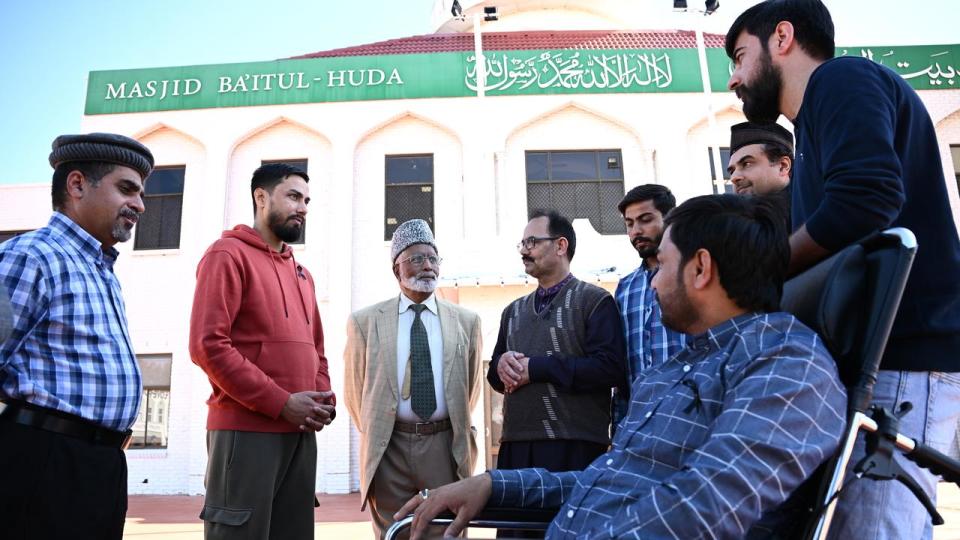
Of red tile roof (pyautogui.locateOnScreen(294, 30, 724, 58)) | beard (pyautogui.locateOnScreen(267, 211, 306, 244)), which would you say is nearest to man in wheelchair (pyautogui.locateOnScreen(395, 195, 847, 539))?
beard (pyautogui.locateOnScreen(267, 211, 306, 244))

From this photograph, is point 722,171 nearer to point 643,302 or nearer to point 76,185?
point 643,302

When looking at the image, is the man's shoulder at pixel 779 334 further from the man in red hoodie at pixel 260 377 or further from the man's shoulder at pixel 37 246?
the man's shoulder at pixel 37 246

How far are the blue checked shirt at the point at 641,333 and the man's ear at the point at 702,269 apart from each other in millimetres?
1477

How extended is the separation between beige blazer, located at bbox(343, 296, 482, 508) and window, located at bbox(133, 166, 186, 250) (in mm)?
9767

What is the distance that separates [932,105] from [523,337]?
12948 mm

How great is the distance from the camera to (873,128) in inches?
60.9

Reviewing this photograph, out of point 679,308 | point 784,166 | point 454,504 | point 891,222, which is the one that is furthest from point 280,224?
point 891,222

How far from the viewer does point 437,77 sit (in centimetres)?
1261

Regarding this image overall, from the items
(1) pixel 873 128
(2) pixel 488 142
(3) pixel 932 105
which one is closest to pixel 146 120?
(2) pixel 488 142

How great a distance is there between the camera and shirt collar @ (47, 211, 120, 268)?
2424 mm

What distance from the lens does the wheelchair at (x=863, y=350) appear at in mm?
1295

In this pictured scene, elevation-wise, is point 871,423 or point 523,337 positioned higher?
point 523,337

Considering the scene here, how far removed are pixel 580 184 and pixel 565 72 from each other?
219 cm

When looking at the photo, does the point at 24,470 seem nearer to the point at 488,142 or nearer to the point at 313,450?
the point at 313,450
